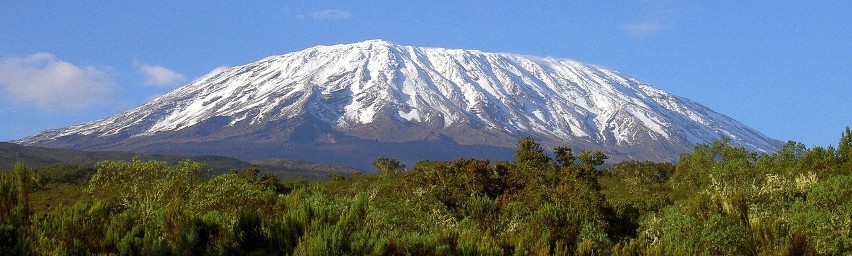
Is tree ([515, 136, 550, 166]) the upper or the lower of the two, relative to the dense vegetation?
upper

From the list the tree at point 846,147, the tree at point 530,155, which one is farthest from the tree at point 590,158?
the tree at point 846,147

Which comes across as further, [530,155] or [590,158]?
[590,158]

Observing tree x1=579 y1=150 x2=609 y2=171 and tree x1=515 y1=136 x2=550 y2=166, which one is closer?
tree x1=515 y1=136 x2=550 y2=166

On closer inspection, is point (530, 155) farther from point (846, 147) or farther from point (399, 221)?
point (399, 221)

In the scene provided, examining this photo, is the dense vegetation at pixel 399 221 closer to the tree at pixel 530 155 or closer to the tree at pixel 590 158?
the tree at pixel 530 155

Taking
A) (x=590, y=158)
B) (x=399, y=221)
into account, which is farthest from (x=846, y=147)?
(x=399, y=221)

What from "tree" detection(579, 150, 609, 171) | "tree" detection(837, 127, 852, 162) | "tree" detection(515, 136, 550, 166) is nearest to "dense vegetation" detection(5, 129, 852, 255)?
"tree" detection(837, 127, 852, 162)

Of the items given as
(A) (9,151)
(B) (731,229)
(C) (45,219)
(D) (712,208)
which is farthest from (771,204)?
(A) (9,151)

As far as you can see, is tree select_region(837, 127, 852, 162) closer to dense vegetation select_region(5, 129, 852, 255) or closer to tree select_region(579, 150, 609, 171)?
dense vegetation select_region(5, 129, 852, 255)

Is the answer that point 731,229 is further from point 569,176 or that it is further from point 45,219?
point 569,176

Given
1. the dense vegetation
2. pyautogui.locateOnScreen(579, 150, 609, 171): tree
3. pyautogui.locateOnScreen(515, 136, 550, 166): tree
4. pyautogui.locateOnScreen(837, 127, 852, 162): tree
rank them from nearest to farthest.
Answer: the dense vegetation, pyautogui.locateOnScreen(837, 127, 852, 162): tree, pyautogui.locateOnScreen(515, 136, 550, 166): tree, pyautogui.locateOnScreen(579, 150, 609, 171): tree

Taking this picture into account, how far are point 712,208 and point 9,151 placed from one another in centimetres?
16160

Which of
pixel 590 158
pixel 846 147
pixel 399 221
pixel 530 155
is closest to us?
pixel 399 221

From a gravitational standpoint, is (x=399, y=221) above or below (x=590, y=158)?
below
